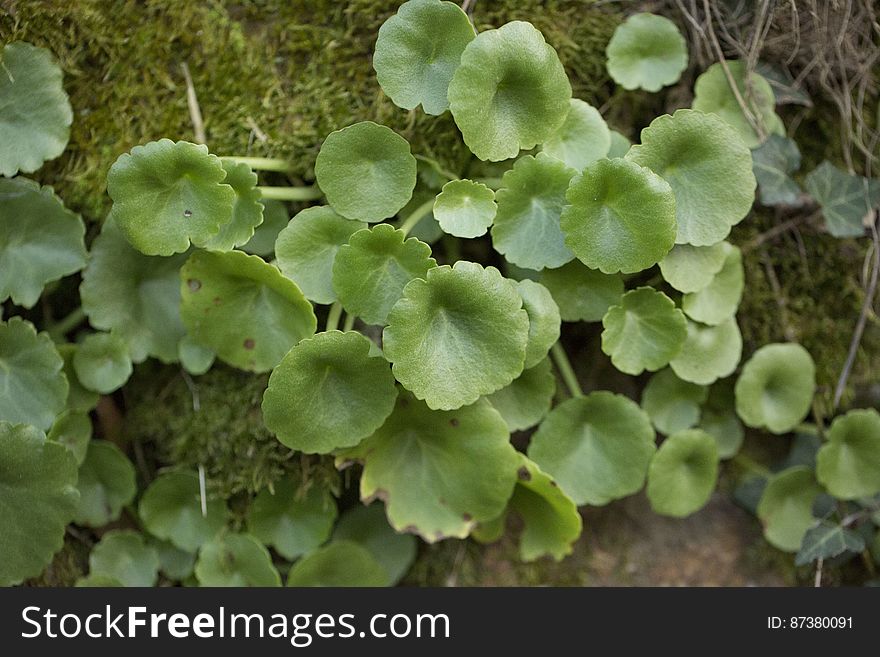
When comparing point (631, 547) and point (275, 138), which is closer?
point (275, 138)

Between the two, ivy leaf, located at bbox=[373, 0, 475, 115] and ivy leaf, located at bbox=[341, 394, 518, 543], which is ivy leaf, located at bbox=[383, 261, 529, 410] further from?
ivy leaf, located at bbox=[373, 0, 475, 115]

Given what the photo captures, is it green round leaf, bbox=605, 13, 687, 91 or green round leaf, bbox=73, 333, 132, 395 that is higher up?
green round leaf, bbox=605, 13, 687, 91

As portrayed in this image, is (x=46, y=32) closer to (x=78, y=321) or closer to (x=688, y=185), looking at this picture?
(x=78, y=321)

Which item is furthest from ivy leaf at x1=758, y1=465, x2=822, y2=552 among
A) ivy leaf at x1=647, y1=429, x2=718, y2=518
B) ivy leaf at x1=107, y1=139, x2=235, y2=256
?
ivy leaf at x1=107, y1=139, x2=235, y2=256

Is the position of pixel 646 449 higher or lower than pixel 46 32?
lower

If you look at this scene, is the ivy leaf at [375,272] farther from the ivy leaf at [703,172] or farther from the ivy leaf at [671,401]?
the ivy leaf at [671,401]

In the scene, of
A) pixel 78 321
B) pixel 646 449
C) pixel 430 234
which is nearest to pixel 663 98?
pixel 430 234

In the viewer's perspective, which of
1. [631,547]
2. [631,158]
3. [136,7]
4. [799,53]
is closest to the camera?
[631,158]
